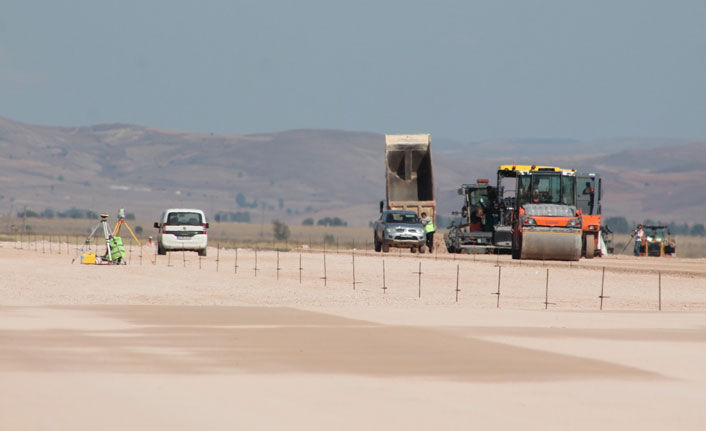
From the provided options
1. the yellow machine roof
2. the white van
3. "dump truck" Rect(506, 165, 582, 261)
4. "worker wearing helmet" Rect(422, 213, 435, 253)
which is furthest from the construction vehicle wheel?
the white van

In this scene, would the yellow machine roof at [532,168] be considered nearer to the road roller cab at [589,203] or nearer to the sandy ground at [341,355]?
the road roller cab at [589,203]

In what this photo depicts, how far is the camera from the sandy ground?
12.4 metres

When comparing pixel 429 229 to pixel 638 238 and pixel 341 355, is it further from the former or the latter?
pixel 341 355

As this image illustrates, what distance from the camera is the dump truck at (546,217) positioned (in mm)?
41000

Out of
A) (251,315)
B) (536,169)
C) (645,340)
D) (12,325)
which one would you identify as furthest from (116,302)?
(536,169)

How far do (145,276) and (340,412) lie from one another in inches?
847

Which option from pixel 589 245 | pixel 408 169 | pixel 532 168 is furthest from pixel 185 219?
pixel 589 245

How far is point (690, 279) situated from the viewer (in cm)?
3694

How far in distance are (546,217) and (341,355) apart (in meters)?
24.7

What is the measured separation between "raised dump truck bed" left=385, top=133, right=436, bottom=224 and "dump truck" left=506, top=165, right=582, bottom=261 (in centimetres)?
919

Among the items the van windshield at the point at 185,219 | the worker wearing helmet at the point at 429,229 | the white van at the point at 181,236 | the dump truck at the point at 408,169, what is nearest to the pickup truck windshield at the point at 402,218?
the worker wearing helmet at the point at 429,229

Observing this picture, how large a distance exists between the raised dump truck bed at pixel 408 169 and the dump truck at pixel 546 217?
9.19 m

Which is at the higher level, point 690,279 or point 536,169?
point 536,169

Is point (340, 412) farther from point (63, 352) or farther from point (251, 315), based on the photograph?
point (251, 315)
